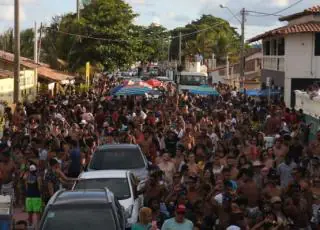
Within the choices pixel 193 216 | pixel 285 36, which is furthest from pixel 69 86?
pixel 193 216

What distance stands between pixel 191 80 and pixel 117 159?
39.0 m

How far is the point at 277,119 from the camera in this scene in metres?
27.7

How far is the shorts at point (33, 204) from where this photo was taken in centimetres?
1702

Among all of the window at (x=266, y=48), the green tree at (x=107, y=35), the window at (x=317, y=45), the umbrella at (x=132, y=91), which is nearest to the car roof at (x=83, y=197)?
the umbrella at (x=132, y=91)

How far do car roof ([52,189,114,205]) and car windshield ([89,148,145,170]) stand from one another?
6.38m

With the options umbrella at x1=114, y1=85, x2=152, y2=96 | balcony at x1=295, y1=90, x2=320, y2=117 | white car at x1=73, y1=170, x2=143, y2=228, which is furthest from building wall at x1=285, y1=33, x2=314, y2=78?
white car at x1=73, y1=170, x2=143, y2=228

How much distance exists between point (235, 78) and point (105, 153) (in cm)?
5854

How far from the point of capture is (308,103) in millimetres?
33312

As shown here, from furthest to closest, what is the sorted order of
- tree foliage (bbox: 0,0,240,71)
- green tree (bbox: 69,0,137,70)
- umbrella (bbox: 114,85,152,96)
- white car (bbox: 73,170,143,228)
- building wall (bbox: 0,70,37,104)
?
green tree (bbox: 69,0,137,70) → tree foliage (bbox: 0,0,240,71) → umbrella (bbox: 114,85,152,96) → building wall (bbox: 0,70,37,104) → white car (bbox: 73,170,143,228)

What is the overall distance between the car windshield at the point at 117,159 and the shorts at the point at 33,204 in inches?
92.1

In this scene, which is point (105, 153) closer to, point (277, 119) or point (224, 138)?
point (224, 138)

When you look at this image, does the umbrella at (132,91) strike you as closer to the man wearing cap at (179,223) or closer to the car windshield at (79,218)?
the man wearing cap at (179,223)

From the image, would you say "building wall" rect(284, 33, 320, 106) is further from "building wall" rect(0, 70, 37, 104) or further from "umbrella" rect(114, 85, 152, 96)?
"building wall" rect(0, 70, 37, 104)

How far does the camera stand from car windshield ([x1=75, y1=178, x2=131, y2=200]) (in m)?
15.7
